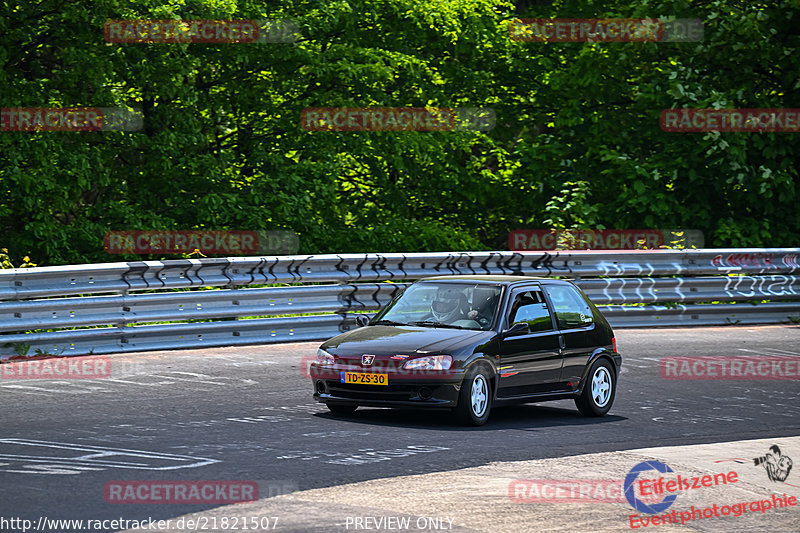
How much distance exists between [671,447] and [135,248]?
1340 cm

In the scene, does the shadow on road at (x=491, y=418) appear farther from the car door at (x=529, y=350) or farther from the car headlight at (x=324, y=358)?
the car headlight at (x=324, y=358)

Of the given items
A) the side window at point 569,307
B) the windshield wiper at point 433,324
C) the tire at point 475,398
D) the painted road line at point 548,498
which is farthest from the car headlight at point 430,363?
the side window at point 569,307

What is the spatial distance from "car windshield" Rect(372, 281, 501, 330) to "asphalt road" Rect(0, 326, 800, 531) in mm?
874

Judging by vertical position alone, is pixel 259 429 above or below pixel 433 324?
below

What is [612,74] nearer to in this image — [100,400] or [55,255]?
[55,255]

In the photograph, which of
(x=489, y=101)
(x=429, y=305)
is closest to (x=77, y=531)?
(x=429, y=305)

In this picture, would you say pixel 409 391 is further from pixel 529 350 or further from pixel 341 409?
pixel 529 350

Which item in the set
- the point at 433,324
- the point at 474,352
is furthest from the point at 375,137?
the point at 474,352
